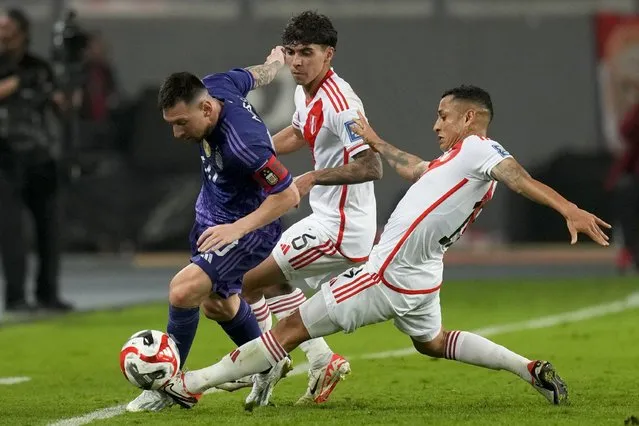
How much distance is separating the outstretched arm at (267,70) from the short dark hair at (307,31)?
0.23 metres

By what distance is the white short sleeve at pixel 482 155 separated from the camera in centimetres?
728

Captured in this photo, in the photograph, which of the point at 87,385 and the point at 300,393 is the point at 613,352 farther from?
the point at 87,385

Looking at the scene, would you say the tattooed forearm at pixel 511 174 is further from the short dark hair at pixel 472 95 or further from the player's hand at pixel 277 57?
the player's hand at pixel 277 57

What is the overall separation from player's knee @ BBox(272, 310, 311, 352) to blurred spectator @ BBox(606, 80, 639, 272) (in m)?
11.3

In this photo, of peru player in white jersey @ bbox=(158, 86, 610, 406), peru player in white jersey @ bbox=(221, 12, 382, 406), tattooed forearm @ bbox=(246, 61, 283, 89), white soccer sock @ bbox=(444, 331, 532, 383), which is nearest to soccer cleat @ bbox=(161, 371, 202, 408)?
peru player in white jersey @ bbox=(158, 86, 610, 406)

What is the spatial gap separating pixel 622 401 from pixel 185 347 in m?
2.31

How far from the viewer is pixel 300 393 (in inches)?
336

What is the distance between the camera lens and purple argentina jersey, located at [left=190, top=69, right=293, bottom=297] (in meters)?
7.49

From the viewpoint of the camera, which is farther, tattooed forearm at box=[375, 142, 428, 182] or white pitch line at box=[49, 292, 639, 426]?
tattooed forearm at box=[375, 142, 428, 182]

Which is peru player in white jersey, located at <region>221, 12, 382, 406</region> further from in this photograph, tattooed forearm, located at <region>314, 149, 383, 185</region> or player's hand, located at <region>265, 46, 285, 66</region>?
player's hand, located at <region>265, 46, 285, 66</region>

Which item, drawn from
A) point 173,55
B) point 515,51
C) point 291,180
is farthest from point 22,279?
point 515,51

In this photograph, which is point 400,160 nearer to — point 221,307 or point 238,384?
point 221,307

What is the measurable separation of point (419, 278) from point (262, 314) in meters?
1.28

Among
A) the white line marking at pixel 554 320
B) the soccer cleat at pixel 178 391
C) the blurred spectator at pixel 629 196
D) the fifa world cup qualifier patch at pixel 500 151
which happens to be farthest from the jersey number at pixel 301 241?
the blurred spectator at pixel 629 196
